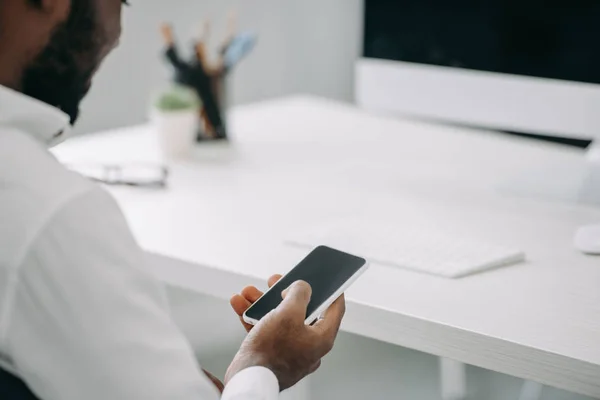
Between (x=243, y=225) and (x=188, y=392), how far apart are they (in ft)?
1.91

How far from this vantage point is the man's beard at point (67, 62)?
742 millimetres

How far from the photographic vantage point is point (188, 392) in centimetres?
68

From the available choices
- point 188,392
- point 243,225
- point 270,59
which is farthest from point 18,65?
point 270,59

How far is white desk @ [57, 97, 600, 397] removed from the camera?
0.93 meters

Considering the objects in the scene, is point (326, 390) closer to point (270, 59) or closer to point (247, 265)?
point (247, 265)

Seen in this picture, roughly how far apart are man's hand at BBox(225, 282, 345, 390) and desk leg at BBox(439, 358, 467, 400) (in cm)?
110

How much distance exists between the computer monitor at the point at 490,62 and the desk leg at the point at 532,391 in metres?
0.67

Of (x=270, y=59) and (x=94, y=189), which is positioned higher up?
(x=94, y=189)

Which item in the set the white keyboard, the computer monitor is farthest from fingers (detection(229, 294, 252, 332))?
the computer monitor

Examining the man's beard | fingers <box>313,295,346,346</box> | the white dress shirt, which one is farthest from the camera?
fingers <box>313,295,346,346</box>

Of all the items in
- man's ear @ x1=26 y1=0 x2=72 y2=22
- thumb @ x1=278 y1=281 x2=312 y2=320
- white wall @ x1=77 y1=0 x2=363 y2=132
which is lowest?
white wall @ x1=77 y1=0 x2=363 y2=132

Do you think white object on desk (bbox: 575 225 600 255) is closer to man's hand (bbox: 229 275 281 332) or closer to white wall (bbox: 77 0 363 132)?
man's hand (bbox: 229 275 281 332)

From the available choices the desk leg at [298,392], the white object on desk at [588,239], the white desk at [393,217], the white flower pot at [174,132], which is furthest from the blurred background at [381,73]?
the desk leg at [298,392]

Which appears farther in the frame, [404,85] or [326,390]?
[326,390]
